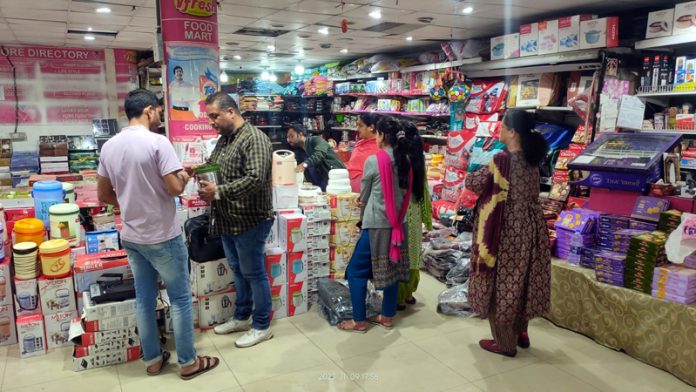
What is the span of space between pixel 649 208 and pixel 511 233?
3.74 ft

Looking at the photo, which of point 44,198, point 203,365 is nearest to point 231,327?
point 203,365

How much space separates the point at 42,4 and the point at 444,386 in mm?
5483

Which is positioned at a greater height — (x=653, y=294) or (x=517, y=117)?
(x=517, y=117)

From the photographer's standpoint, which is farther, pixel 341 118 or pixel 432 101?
pixel 341 118

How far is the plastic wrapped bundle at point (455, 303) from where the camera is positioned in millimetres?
3934

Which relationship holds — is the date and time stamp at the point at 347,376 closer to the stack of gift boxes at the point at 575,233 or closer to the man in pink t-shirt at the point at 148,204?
the man in pink t-shirt at the point at 148,204

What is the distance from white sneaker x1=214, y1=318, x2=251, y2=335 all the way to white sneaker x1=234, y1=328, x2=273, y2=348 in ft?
0.62

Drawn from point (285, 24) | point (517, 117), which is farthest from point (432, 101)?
point (517, 117)

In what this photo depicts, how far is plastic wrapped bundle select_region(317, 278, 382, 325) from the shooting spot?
12.3ft

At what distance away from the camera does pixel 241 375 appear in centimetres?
301

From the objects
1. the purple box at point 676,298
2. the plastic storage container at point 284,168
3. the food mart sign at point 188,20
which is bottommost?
the purple box at point 676,298

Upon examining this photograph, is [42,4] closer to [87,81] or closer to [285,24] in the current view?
[285,24]

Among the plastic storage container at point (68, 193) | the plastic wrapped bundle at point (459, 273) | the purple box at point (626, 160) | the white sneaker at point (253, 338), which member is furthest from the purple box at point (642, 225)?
the plastic storage container at point (68, 193)

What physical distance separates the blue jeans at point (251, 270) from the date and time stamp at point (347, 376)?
666 millimetres
